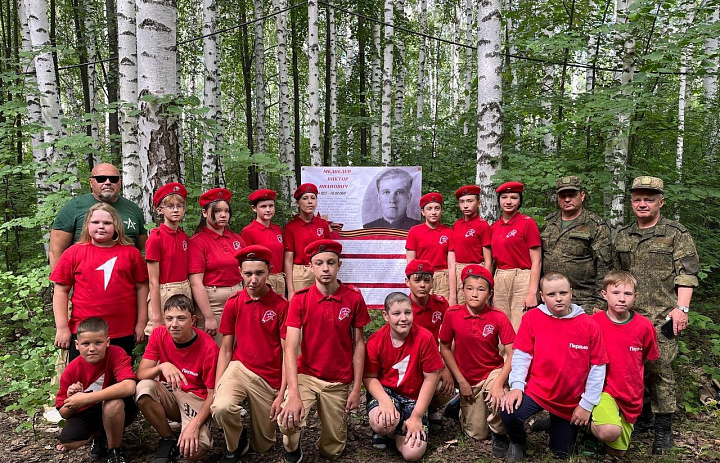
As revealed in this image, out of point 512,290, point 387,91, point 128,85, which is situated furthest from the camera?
point 387,91

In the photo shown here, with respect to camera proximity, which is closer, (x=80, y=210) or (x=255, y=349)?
(x=255, y=349)

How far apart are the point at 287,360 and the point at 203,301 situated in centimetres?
119

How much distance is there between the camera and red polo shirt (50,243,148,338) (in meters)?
3.64

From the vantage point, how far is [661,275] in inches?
159

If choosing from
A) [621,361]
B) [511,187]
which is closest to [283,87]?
[511,187]

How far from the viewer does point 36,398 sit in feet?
13.4

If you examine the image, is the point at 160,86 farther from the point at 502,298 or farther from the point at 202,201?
the point at 502,298

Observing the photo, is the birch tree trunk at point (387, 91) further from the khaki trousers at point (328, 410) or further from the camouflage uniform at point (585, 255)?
the khaki trousers at point (328, 410)

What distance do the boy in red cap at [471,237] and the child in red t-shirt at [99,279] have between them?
11.0 feet

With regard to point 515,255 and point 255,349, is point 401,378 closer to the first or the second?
point 255,349

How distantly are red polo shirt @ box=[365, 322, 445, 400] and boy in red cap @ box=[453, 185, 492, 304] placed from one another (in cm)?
160

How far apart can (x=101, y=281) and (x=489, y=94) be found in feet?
14.8

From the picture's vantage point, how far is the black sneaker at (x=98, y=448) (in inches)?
141

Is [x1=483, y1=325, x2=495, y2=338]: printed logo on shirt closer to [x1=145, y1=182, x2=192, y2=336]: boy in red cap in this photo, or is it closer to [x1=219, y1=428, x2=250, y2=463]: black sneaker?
[x1=219, y1=428, x2=250, y2=463]: black sneaker
